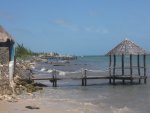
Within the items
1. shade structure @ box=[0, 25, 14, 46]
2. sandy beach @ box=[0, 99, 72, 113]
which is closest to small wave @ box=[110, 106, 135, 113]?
sandy beach @ box=[0, 99, 72, 113]

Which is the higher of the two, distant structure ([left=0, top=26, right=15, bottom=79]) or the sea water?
distant structure ([left=0, top=26, right=15, bottom=79])

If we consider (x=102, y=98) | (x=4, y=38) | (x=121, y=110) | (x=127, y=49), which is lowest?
(x=121, y=110)

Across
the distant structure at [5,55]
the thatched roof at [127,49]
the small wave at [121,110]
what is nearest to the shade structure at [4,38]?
the distant structure at [5,55]

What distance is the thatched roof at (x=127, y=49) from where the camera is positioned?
118 ft

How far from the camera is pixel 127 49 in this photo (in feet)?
119

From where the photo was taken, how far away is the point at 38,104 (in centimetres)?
2228

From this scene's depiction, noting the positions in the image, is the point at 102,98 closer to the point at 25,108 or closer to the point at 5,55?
the point at 5,55

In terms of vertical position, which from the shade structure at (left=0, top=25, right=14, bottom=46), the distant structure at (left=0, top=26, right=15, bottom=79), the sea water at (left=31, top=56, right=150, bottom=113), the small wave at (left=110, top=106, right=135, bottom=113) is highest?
the shade structure at (left=0, top=25, right=14, bottom=46)

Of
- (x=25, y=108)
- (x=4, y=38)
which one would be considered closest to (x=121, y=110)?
(x=25, y=108)

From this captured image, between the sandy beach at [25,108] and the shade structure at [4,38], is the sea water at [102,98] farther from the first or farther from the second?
the shade structure at [4,38]

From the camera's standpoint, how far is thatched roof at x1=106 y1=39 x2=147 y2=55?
118 ft

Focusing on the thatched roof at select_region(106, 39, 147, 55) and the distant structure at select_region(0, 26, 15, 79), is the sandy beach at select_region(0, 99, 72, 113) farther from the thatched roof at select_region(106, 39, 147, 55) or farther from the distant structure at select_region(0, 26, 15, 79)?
the thatched roof at select_region(106, 39, 147, 55)

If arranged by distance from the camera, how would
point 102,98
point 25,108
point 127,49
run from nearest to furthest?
point 25,108 < point 102,98 < point 127,49

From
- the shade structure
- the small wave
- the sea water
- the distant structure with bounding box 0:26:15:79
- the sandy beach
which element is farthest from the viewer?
the shade structure
